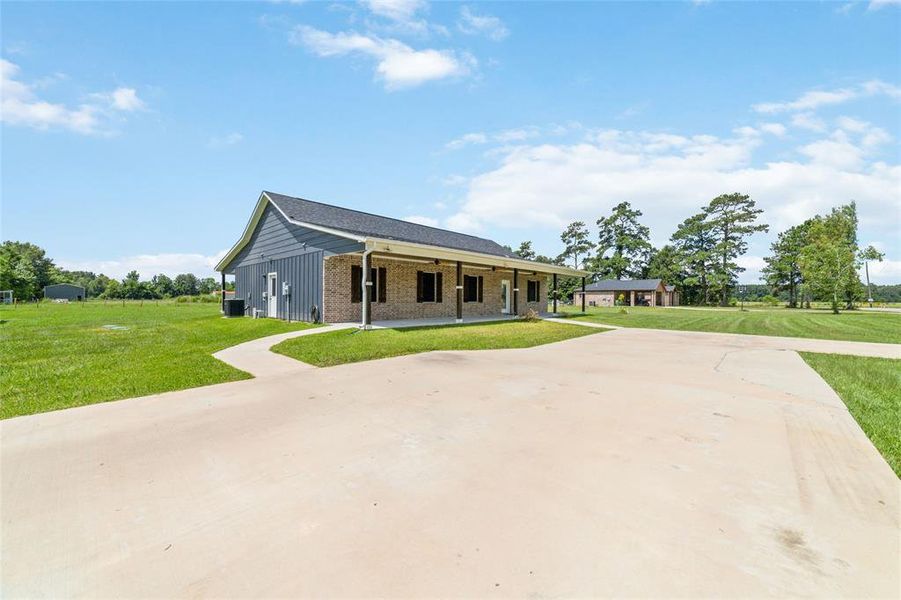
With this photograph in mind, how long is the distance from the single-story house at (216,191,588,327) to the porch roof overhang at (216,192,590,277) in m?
0.04

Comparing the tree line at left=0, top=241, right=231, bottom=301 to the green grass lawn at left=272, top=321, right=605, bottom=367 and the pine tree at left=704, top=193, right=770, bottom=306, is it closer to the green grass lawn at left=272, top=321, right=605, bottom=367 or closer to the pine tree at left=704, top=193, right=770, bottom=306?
the green grass lawn at left=272, top=321, right=605, bottom=367

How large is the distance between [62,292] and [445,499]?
302 feet

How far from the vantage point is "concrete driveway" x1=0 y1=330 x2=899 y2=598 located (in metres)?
1.83

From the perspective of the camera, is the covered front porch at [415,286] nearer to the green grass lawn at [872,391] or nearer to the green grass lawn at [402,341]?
the green grass lawn at [402,341]

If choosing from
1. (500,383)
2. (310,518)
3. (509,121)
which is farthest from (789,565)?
(509,121)

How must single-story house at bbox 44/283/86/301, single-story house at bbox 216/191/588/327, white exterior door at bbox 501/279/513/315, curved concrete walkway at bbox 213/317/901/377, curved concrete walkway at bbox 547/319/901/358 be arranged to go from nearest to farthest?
curved concrete walkway at bbox 213/317/901/377 → curved concrete walkway at bbox 547/319/901/358 → single-story house at bbox 216/191/588/327 → white exterior door at bbox 501/279/513/315 → single-story house at bbox 44/283/86/301

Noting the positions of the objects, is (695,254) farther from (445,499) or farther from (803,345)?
(445,499)

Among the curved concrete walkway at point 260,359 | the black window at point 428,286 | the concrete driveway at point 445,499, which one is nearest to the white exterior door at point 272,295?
the black window at point 428,286

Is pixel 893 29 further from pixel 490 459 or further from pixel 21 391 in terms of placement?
pixel 21 391

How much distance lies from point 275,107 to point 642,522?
14.2 m

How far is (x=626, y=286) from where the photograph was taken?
50.6 metres

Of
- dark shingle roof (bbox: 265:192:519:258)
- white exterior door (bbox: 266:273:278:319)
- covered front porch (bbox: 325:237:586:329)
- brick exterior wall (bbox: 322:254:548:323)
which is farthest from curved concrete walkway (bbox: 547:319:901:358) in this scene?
white exterior door (bbox: 266:273:278:319)

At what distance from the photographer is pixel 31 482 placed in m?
2.78

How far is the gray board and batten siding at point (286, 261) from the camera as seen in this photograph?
45.1 feet
